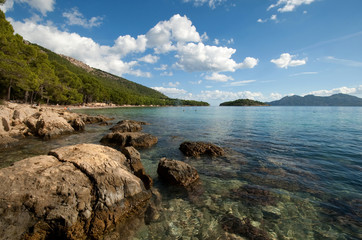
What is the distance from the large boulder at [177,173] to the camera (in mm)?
8422

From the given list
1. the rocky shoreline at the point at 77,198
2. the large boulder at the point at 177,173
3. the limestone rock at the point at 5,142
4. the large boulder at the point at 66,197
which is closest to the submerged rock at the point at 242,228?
the rocky shoreline at the point at 77,198

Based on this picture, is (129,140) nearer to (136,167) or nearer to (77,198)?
(136,167)

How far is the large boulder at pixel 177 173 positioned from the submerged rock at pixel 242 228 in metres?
2.81

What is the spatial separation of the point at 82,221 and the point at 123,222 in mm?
1305

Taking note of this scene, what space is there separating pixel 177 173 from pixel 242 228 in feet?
12.8

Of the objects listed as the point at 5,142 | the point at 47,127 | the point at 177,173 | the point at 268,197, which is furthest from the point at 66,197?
the point at 47,127

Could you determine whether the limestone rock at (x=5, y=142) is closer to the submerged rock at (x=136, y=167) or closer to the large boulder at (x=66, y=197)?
the large boulder at (x=66, y=197)

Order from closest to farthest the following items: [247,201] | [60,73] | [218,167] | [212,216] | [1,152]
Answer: [212,216] < [247,201] < [218,167] < [1,152] < [60,73]

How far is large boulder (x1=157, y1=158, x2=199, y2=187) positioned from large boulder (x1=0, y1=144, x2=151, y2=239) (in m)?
1.92

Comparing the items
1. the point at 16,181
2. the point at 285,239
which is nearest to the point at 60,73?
the point at 16,181

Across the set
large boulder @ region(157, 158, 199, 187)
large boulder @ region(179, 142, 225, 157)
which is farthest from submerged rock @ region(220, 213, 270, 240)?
large boulder @ region(179, 142, 225, 157)

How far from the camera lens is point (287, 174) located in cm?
973

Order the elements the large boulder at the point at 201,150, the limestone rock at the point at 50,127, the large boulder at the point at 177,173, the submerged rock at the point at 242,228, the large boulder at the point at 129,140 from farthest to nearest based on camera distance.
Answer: the limestone rock at the point at 50,127
the large boulder at the point at 129,140
the large boulder at the point at 201,150
the large boulder at the point at 177,173
the submerged rock at the point at 242,228

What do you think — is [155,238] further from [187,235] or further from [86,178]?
[86,178]
